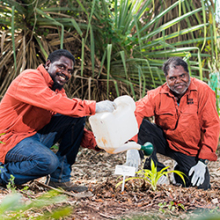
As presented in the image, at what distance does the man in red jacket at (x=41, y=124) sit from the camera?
68.0 inches

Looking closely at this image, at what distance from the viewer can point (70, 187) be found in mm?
1997

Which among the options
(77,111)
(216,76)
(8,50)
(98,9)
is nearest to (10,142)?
(77,111)

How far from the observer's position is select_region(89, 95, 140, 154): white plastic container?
1.69m

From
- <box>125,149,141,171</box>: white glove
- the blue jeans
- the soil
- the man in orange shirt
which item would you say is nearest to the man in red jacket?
the blue jeans

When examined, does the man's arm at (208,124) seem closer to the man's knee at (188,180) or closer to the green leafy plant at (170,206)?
the man's knee at (188,180)

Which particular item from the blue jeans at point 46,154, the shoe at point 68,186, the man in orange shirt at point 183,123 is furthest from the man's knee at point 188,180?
the blue jeans at point 46,154

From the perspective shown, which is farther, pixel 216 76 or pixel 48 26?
pixel 216 76

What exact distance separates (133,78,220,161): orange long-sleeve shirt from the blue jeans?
0.50m

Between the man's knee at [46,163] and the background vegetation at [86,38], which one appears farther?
the background vegetation at [86,38]

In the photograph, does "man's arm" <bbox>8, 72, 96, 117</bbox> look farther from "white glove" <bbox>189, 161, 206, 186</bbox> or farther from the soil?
"white glove" <bbox>189, 161, 206, 186</bbox>

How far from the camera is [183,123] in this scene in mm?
2158

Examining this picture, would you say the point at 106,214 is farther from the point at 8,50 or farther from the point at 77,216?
the point at 8,50

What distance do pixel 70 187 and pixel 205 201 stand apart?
922 mm

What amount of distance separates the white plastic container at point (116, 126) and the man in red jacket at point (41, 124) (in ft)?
0.19
